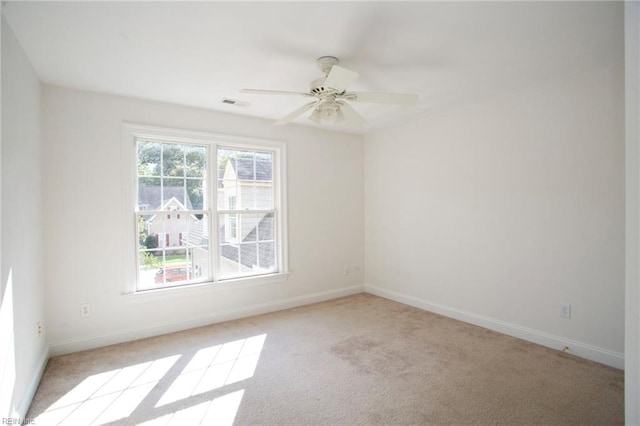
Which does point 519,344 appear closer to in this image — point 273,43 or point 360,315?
point 360,315

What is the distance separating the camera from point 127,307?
322 cm

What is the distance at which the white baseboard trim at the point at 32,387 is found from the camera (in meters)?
2.00

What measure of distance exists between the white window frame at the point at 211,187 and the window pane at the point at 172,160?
78 millimetres

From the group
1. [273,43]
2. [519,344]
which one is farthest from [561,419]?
[273,43]

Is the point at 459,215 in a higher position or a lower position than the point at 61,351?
higher

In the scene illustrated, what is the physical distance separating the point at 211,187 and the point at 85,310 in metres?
1.69

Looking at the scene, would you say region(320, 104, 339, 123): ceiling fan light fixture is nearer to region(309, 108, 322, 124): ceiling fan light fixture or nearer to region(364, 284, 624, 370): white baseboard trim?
region(309, 108, 322, 124): ceiling fan light fixture

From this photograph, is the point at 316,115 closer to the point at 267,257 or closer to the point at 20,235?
the point at 267,257

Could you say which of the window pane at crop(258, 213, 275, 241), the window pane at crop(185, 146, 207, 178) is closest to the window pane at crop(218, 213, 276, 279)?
the window pane at crop(258, 213, 275, 241)

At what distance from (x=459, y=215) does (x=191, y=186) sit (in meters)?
3.10

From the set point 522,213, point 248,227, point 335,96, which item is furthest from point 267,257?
point 522,213

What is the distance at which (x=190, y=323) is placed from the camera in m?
3.55

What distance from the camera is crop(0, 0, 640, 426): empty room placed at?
199cm

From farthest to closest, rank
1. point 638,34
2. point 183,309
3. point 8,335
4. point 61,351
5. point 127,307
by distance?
point 183,309, point 127,307, point 61,351, point 8,335, point 638,34
